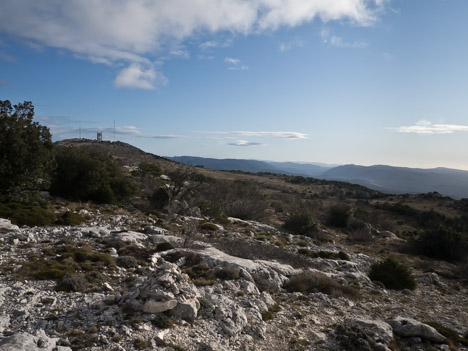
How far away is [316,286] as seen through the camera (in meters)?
11.8

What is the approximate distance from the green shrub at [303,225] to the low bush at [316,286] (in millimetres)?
12610

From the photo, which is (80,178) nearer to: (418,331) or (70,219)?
(70,219)

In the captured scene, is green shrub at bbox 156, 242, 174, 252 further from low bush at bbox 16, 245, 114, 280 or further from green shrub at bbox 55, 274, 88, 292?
green shrub at bbox 55, 274, 88, 292

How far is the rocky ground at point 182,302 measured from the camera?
21.3 ft

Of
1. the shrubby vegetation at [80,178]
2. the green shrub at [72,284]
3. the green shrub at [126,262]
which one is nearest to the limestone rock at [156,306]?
the green shrub at [72,284]

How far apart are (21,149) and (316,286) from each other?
16.6m

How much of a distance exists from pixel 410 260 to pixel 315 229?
6.97m

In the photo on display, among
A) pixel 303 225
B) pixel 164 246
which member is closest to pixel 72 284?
pixel 164 246

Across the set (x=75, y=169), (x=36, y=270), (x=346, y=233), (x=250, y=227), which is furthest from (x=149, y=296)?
(x=346, y=233)

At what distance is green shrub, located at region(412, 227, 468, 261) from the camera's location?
23750mm

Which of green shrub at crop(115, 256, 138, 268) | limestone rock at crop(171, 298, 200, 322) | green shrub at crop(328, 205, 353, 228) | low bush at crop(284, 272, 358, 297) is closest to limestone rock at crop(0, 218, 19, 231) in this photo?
green shrub at crop(115, 256, 138, 268)

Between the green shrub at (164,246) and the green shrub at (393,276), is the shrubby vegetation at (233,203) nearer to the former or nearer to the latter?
the green shrub at (164,246)

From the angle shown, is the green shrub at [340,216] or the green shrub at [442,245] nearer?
the green shrub at [442,245]

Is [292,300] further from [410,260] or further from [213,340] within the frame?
[410,260]
